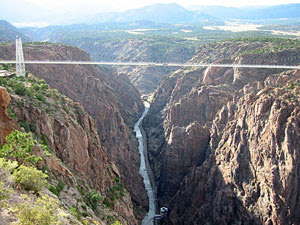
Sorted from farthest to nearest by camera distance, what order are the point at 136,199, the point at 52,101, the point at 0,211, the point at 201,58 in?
1. the point at 201,58
2. the point at 136,199
3. the point at 52,101
4. the point at 0,211

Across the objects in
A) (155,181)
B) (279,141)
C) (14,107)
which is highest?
(14,107)

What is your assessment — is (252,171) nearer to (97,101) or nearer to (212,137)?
(212,137)

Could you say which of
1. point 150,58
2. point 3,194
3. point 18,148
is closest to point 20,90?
point 18,148

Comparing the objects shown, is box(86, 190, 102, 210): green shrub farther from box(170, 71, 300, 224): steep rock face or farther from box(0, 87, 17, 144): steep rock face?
box(170, 71, 300, 224): steep rock face

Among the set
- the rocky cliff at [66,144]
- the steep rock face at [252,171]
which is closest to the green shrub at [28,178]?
the rocky cliff at [66,144]

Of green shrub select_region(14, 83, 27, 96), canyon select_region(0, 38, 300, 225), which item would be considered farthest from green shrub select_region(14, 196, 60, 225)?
green shrub select_region(14, 83, 27, 96)

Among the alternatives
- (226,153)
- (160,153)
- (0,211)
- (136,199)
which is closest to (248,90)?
(226,153)

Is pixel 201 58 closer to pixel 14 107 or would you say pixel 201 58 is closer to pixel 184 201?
pixel 184 201

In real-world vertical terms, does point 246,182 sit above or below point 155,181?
above
